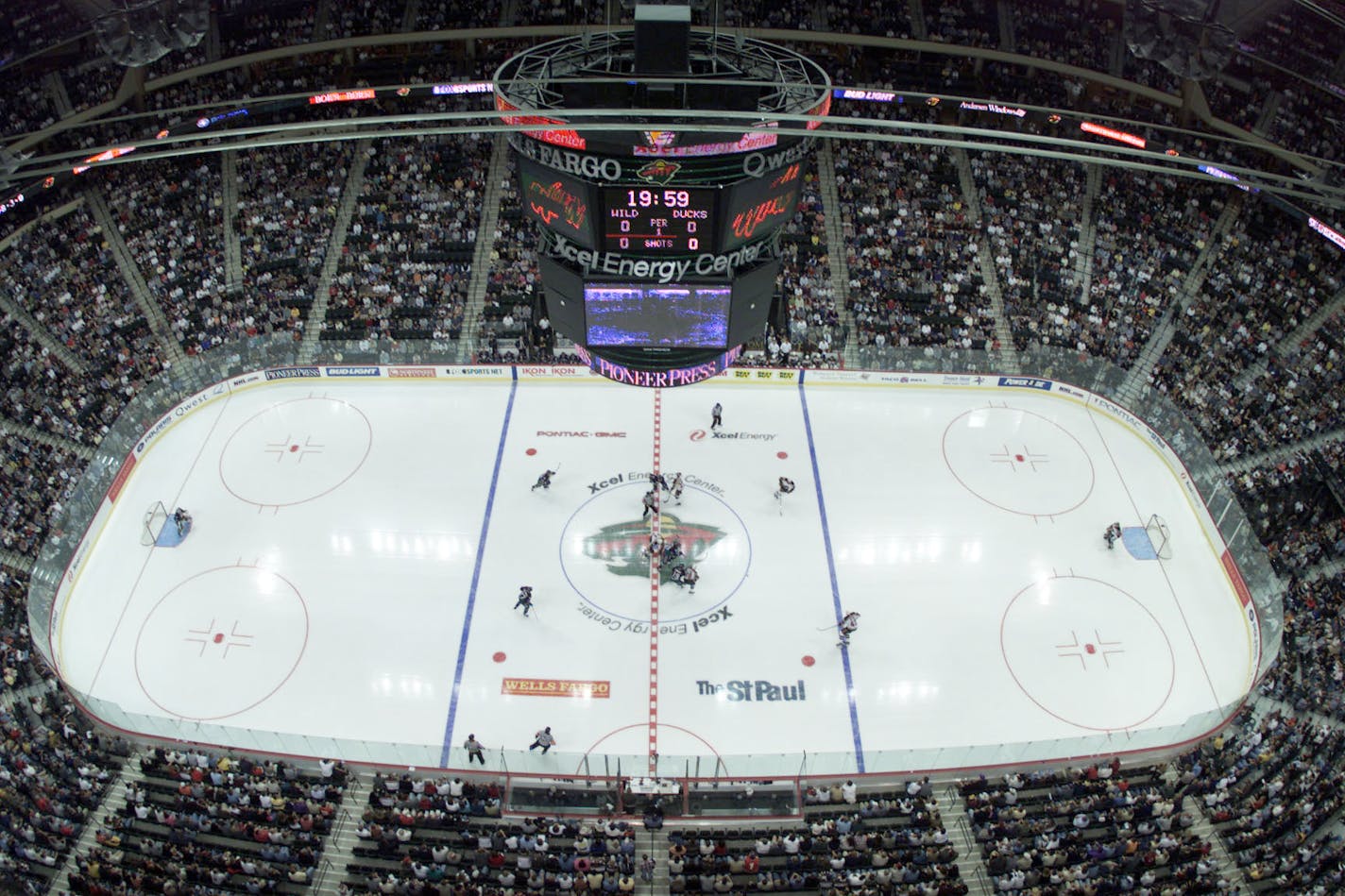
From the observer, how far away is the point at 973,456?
24594 millimetres

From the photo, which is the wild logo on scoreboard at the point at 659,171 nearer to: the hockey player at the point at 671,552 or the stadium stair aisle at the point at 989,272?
the hockey player at the point at 671,552

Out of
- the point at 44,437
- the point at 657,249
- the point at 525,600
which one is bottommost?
the point at 525,600

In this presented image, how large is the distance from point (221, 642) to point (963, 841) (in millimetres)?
14869

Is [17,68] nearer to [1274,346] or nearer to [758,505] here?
[758,505]

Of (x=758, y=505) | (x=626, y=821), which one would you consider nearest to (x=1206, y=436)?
(x=758, y=505)

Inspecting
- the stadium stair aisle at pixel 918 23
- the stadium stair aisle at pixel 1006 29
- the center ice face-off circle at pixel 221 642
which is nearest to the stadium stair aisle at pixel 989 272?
the stadium stair aisle at pixel 1006 29

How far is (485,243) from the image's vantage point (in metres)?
28.9

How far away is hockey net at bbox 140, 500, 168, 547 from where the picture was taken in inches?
858

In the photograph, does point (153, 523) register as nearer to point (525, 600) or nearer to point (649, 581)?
point (525, 600)

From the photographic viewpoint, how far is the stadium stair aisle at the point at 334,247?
1067 inches

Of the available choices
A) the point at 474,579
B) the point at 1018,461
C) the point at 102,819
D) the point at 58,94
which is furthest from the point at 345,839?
the point at 58,94

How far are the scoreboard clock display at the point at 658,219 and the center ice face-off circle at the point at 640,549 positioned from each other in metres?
8.48

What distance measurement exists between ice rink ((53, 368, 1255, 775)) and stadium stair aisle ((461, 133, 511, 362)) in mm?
1413

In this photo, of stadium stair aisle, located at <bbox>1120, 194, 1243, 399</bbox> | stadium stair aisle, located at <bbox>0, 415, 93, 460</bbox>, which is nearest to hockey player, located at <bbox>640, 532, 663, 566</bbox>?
stadium stair aisle, located at <bbox>0, 415, 93, 460</bbox>
